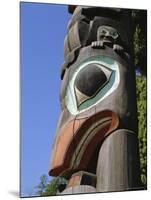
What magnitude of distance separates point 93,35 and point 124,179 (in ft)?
3.80

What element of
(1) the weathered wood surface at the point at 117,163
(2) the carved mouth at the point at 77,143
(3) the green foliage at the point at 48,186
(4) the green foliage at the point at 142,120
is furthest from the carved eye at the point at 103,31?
(3) the green foliage at the point at 48,186

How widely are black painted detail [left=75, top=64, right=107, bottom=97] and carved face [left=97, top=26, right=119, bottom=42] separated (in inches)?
9.4

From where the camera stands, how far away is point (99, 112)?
4.04 m

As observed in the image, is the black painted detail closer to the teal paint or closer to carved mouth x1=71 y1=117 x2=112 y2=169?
the teal paint

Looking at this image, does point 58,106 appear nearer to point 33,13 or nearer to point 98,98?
point 98,98

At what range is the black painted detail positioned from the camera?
4.02 m

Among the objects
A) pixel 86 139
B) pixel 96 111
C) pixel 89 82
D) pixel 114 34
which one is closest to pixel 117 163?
pixel 86 139

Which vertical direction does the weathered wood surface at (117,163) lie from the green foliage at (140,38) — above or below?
below

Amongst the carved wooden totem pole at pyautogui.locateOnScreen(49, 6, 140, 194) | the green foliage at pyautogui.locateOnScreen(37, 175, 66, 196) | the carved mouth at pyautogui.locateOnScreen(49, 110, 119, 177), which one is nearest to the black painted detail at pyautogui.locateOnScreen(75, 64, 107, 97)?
the carved wooden totem pole at pyautogui.locateOnScreen(49, 6, 140, 194)

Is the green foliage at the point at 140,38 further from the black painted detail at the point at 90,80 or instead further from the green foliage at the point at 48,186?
the green foliage at the point at 48,186

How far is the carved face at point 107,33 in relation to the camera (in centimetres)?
411

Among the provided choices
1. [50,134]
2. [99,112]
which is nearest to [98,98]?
[99,112]

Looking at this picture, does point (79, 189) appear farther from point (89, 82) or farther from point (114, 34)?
point (114, 34)

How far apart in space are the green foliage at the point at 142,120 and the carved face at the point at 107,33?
1.30ft
